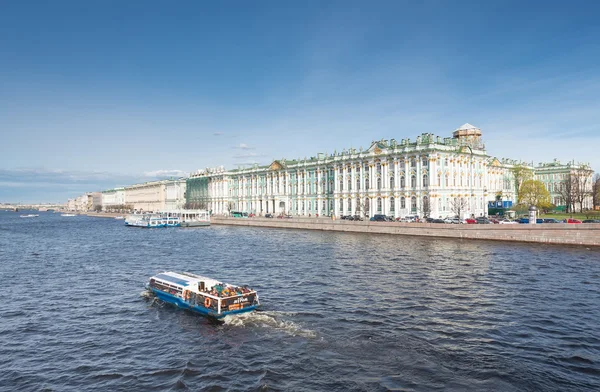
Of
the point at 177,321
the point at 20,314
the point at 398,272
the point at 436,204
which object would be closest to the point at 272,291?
the point at 177,321

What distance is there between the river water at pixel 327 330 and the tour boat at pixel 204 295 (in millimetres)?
530

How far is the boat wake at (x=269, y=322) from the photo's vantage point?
1711 cm

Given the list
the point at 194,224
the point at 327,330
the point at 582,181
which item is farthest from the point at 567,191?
the point at 194,224

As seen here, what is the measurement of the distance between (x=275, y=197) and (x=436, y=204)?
1761 inches

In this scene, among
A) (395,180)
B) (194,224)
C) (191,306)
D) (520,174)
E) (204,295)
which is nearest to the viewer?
(204,295)

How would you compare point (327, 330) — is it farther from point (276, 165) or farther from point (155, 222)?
point (276, 165)

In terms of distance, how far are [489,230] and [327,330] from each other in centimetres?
3452

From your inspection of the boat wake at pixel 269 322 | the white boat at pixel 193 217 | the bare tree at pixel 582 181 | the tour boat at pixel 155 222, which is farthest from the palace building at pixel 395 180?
the boat wake at pixel 269 322

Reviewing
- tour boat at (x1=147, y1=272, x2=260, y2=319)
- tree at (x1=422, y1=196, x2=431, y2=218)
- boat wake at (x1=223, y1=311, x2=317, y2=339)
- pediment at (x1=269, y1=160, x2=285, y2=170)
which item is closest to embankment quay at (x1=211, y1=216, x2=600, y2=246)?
tree at (x1=422, y1=196, x2=431, y2=218)

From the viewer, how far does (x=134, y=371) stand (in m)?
14.2

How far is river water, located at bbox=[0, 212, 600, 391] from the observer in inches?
523

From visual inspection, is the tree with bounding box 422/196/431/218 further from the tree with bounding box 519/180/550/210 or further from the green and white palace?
the tree with bounding box 519/180/550/210

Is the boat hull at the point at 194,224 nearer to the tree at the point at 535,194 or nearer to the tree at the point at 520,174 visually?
the tree at the point at 535,194

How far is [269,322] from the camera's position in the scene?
18484 millimetres
